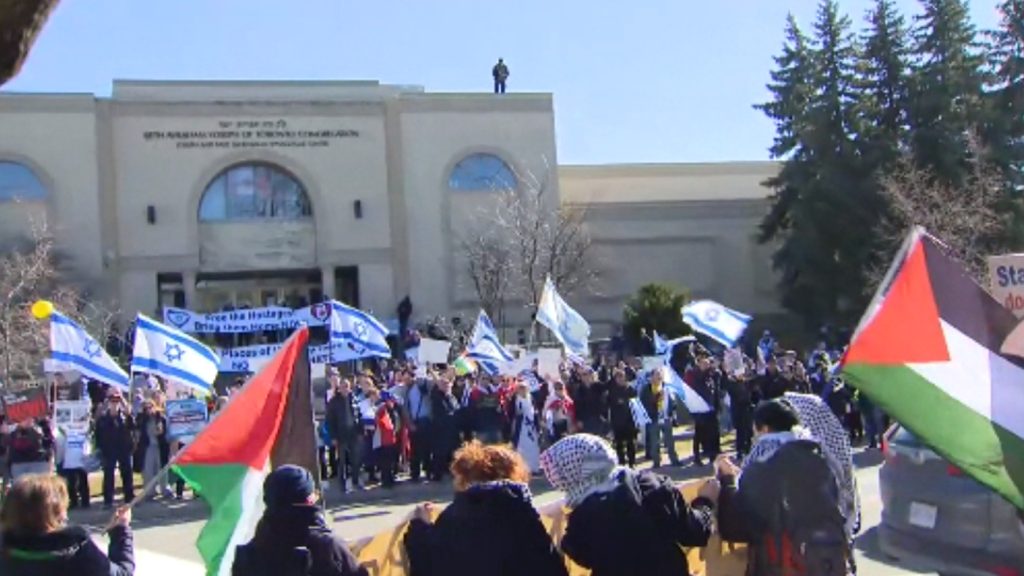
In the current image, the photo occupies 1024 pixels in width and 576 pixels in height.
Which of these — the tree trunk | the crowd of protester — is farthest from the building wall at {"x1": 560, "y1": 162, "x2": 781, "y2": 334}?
the tree trunk

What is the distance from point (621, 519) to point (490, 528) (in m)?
0.49

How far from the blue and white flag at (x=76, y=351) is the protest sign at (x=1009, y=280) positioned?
11.1 metres

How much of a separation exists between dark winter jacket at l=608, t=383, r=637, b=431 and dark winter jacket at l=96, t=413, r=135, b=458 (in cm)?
672

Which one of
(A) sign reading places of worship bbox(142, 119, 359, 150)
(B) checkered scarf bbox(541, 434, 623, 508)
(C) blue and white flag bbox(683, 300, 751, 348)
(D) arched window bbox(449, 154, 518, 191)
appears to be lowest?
(B) checkered scarf bbox(541, 434, 623, 508)

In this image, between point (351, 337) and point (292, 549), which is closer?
point (292, 549)

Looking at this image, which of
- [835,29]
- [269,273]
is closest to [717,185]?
[835,29]

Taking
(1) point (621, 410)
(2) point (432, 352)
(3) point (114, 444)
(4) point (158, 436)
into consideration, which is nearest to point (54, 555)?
(3) point (114, 444)

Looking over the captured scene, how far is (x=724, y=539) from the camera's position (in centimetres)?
549

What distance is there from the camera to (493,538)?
4926mm

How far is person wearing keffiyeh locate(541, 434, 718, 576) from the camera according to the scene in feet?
16.2

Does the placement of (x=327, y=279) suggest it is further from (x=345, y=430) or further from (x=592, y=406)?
(x=345, y=430)

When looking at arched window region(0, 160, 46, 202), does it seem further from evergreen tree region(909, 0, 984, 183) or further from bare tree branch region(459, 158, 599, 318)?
evergreen tree region(909, 0, 984, 183)

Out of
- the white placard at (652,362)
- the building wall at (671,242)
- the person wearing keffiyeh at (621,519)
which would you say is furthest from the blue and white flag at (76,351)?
the building wall at (671,242)

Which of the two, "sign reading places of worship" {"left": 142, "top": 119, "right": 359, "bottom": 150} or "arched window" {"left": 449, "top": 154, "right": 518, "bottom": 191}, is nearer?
"sign reading places of worship" {"left": 142, "top": 119, "right": 359, "bottom": 150}
